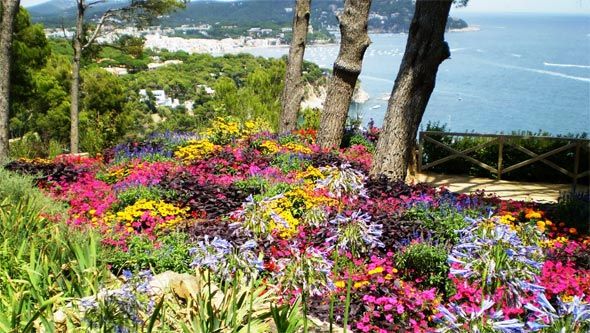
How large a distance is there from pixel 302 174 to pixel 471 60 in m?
109

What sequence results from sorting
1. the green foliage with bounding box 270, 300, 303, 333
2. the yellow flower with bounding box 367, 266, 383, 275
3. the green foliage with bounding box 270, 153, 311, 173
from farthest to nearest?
1. the green foliage with bounding box 270, 153, 311, 173
2. the yellow flower with bounding box 367, 266, 383, 275
3. the green foliage with bounding box 270, 300, 303, 333

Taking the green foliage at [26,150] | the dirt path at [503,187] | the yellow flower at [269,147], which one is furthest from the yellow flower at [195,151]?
the green foliage at [26,150]

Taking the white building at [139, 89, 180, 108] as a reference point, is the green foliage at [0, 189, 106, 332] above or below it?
above

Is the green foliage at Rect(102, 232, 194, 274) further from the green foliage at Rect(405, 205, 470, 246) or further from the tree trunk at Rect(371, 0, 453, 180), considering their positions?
the tree trunk at Rect(371, 0, 453, 180)

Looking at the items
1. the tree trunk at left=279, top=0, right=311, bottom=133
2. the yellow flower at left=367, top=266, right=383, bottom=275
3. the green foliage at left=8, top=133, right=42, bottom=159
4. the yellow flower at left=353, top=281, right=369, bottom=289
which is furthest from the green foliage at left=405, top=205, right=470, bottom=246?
the green foliage at left=8, top=133, right=42, bottom=159

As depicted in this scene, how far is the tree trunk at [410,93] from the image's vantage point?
330 inches

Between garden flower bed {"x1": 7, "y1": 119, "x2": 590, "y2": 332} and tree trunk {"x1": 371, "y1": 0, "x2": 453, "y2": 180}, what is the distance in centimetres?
69

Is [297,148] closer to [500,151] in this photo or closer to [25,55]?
[500,151]

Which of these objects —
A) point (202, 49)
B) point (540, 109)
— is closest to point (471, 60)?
point (540, 109)

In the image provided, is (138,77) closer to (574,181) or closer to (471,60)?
(574,181)

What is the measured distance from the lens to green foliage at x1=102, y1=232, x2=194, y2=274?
→ 522 centimetres

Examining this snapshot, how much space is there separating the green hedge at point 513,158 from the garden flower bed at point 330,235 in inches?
83.4

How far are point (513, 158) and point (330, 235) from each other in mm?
6987

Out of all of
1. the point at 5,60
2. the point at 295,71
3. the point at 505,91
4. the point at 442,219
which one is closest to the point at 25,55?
the point at 5,60
